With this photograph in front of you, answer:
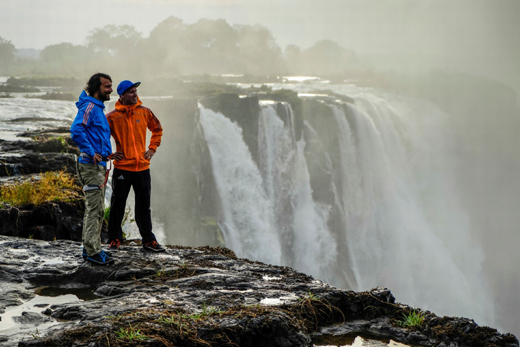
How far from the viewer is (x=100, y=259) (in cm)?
423

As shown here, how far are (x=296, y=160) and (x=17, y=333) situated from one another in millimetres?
21242

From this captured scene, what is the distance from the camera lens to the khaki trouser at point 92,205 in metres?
4.18

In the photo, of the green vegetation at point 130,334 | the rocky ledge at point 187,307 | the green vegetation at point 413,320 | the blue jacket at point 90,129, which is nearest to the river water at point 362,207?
the blue jacket at point 90,129

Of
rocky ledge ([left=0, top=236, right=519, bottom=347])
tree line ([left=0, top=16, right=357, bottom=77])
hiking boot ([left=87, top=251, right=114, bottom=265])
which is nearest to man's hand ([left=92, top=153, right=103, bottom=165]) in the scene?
hiking boot ([left=87, top=251, right=114, bottom=265])

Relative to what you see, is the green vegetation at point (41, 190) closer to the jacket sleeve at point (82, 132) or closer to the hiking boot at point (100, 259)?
the hiking boot at point (100, 259)

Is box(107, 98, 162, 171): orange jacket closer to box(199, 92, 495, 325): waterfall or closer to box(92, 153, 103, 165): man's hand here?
box(92, 153, 103, 165): man's hand

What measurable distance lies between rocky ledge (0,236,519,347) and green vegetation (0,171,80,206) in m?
0.97

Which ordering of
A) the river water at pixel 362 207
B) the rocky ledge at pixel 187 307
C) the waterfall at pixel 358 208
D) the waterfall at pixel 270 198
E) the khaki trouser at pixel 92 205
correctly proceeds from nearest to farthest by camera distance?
1. the rocky ledge at pixel 187 307
2. the khaki trouser at pixel 92 205
3. the waterfall at pixel 270 198
4. the river water at pixel 362 207
5. the waterfall at pixel 358 208

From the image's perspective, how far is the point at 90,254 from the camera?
4.26m

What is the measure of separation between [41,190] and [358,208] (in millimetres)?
22767

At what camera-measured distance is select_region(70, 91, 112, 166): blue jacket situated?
4082 millimetres

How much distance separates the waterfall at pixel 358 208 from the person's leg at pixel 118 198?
1446cm

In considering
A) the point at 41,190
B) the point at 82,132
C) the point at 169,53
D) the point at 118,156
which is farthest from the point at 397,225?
the point at 169,53

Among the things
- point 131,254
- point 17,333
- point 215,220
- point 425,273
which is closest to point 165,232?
point 215,220
